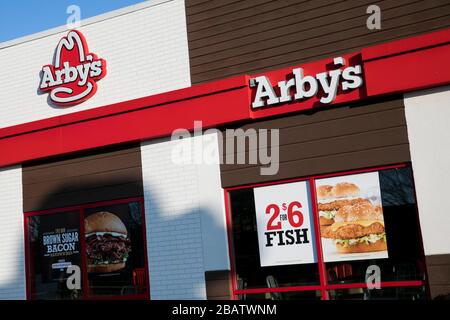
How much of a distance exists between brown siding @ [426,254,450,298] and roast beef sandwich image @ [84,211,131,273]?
540 centimetres

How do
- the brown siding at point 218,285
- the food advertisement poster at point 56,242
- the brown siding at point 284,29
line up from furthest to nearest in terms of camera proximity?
1. the food advertisement poster at point 56,242
2. the brown siding at point 218,285
3. the brown siding at point 284,29

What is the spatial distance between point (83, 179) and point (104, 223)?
95 cm

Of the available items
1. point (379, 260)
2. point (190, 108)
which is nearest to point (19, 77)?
point (190, 108)

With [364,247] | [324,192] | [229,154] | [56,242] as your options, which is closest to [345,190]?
[324,192]

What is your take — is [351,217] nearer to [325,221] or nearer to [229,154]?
[325,221]

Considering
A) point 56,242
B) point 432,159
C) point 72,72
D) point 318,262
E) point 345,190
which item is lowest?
point 318,262

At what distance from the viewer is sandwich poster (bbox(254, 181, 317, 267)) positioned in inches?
405

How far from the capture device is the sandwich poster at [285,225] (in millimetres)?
10297

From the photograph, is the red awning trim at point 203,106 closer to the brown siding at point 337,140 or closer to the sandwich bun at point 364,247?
the brown siding at point 337,140

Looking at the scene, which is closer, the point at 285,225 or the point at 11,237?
the point at 285,225

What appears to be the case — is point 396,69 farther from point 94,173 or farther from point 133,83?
point 94,173

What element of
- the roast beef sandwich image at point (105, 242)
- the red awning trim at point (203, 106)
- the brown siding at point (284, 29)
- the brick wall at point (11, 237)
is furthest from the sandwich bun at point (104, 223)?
the brown siding at point (284, 29)

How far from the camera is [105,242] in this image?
12.0 meters

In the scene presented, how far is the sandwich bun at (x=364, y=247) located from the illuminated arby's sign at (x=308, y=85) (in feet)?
7.57
